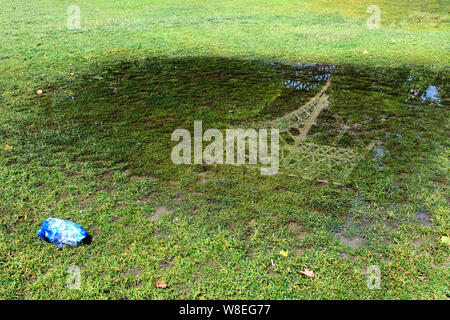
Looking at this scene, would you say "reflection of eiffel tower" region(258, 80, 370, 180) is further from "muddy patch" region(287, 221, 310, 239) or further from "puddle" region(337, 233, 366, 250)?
"puddle" region(337, 233, 366, 250)

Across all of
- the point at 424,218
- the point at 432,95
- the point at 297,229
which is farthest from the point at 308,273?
the point at 432,95

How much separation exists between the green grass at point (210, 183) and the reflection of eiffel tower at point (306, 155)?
0.43ft

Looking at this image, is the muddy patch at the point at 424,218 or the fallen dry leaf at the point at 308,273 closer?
the fallen dry leaf at the point at 308,273

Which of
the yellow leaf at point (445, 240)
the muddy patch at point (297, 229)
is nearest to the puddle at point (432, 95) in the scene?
the yellow leaf at point (445, 240)

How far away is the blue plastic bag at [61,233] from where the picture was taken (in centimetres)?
310

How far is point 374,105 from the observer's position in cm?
622

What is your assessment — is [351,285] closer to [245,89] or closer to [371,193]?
[371,193]

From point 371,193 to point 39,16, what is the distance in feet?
44.6

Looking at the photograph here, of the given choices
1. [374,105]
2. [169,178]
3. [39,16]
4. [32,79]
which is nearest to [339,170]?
[169,178]

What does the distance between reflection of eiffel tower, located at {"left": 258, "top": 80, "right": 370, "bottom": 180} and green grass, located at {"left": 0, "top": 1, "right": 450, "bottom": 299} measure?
132mm

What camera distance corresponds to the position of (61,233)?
3102 mm

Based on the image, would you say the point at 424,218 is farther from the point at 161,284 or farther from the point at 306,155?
the point at 161,284

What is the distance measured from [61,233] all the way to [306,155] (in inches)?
116

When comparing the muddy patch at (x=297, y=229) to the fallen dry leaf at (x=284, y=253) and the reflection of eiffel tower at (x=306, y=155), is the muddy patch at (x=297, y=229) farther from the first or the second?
the reflection of eiffel tower at (x=306, y=155)
